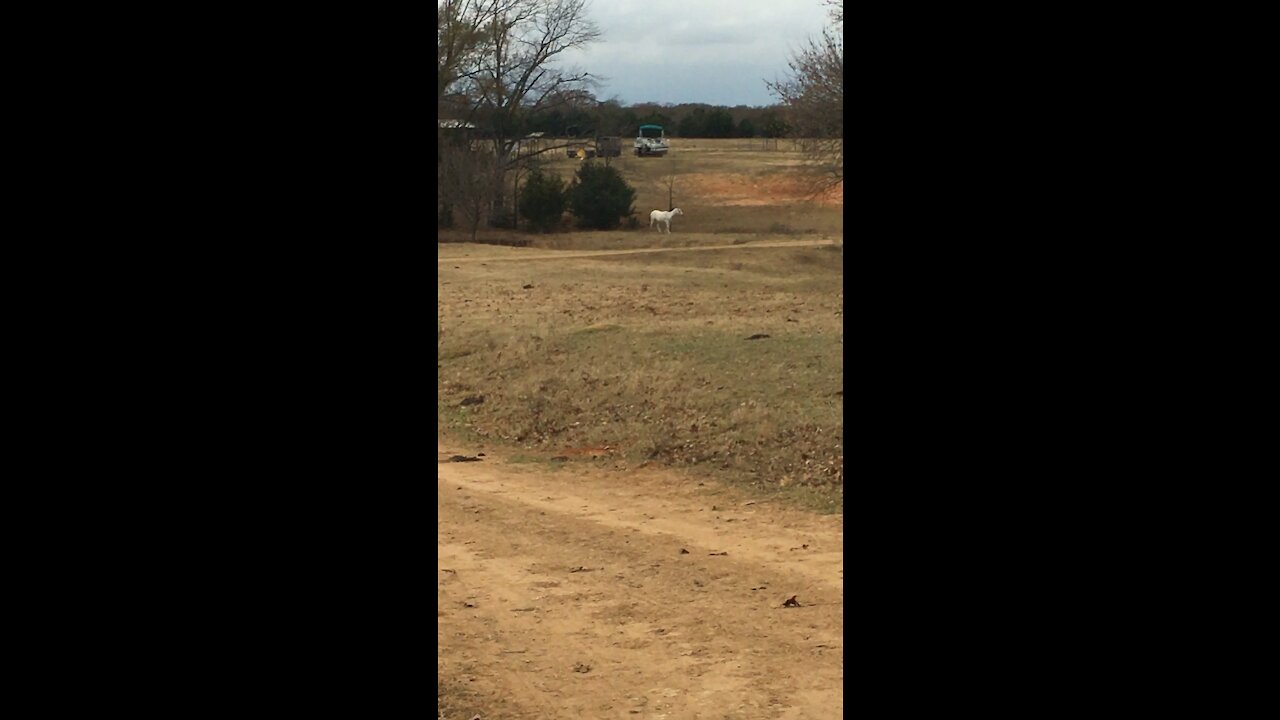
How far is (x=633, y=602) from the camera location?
595 cm

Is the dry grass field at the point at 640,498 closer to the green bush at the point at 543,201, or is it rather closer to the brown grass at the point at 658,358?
the brown grass at the point at 658,358

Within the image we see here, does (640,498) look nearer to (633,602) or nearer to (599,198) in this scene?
(633,602)

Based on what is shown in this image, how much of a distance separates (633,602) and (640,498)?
2.23 metres

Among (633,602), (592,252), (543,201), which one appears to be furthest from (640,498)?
(543,201)

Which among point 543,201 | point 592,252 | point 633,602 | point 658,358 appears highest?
point 543,201

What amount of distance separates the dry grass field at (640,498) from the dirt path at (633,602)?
0.05ft

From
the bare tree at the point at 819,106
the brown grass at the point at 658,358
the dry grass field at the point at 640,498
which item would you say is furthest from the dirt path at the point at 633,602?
the bare tree at the point at 819,106

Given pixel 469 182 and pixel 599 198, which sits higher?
pixel 469 182

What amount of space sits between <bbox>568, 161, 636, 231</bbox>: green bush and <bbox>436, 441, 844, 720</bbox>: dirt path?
63.7 feet

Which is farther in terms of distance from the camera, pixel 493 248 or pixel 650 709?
pixel 493 248
